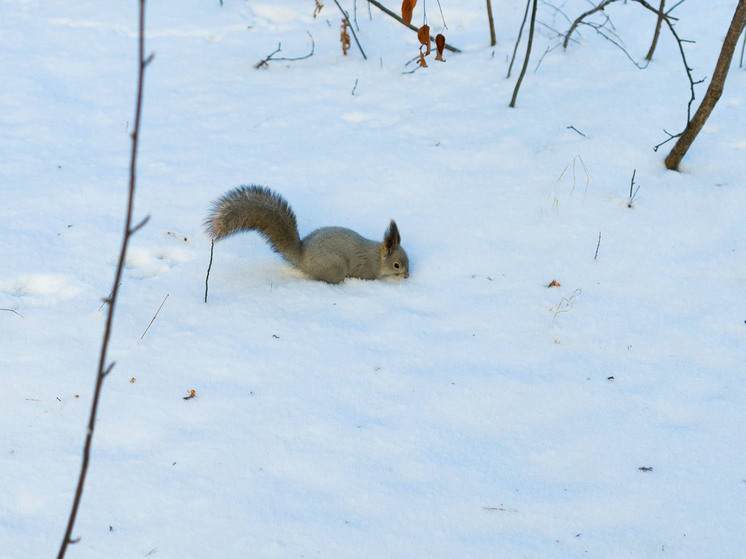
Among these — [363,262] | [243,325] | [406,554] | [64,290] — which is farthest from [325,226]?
[406,554]

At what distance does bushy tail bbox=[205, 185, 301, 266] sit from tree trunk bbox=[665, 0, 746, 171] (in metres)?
2.28

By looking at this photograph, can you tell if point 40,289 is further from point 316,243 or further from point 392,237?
point 392,237

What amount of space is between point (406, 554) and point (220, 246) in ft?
6.73

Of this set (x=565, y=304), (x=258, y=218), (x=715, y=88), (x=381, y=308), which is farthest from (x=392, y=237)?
(x=715, y=88)

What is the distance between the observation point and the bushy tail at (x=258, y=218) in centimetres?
300

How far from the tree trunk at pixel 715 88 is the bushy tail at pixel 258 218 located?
2.28m

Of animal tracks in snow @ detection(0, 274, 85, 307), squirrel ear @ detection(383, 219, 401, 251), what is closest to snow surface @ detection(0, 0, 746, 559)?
animal tracks in snow @ detection(0, 274, 85, 307)

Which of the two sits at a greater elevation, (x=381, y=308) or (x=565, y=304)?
(x=565, y=304)

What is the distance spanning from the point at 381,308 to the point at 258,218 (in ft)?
2.35

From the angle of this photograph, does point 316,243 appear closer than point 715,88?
Yes

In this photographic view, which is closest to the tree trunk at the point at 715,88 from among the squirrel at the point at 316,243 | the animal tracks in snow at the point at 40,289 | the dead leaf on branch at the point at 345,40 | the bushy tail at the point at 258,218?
the squirrel at the point at 316,243

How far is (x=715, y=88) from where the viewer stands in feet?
11.8

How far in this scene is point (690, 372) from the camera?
2.68 meters

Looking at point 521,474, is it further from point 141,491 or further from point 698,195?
point 698,195
